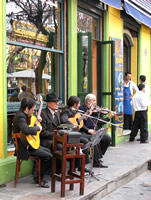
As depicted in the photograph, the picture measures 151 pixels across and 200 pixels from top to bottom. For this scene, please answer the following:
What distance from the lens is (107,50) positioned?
27.8 feet

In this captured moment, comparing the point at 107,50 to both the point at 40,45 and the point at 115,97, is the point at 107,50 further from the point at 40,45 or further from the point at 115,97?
the point at 40,45

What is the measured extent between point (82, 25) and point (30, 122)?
11.4 feet

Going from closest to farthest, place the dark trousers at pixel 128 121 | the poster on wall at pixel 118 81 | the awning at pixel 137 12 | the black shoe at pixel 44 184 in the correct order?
the black shoe at pixel 44 184 < the poster on wall at pixel 118 81 < the awning at pixel 137 12 < the dark trousers at pixel 128 121

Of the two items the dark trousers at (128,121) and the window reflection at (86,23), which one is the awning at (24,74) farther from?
the dark trousers at (128,121)

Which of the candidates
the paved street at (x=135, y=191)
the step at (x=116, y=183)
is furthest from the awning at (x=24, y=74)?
the paved street at (x=135, y=191)

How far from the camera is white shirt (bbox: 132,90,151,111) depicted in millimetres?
9102

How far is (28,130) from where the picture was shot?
479 centimetres

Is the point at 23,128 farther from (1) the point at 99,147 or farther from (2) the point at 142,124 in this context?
(2) the point at 142,124

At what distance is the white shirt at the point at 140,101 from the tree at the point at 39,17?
10.5ft

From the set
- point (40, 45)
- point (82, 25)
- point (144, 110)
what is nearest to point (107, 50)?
point (82, 25)

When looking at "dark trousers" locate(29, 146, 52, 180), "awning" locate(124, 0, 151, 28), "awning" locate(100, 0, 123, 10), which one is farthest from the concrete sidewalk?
"awning" locate(124, 0, 151, 28)

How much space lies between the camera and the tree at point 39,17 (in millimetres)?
6008

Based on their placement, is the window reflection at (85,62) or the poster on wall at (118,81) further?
the poster on wall at (118,81)

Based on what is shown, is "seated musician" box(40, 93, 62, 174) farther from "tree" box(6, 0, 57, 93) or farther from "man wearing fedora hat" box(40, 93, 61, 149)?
"tree" box(6, 0, 57, 93)
